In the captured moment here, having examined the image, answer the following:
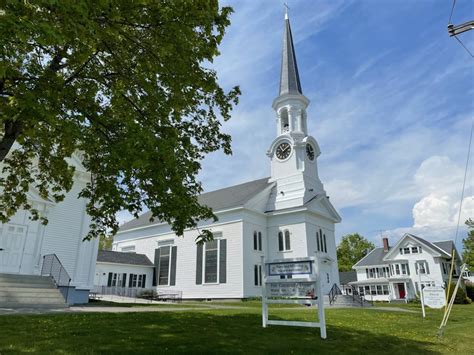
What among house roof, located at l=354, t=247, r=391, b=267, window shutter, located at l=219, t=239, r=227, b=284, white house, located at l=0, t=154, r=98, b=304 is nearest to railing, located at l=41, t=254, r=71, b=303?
white house, located at l=0, t=154, r=98, b=304

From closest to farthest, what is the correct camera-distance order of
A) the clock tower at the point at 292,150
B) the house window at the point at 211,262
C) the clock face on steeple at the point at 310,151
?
the house window at the point at 211,262 < the clock tower at the point at 292,150 < the clock face on steeple at the point at 310,151

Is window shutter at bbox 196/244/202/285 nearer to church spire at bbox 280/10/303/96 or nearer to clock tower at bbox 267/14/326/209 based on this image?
clock tower at bbox 267/14/326/209

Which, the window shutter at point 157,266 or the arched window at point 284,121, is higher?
the arched window at point 284,121

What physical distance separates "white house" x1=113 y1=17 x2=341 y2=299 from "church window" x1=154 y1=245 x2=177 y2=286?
3.8 inches

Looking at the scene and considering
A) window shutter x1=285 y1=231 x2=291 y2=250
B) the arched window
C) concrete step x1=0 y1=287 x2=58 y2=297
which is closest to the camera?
concrete step x1=0 y1=287 x2=58 y2=297

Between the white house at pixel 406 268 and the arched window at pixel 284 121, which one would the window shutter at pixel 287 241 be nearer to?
the arched window at pixel 284 121

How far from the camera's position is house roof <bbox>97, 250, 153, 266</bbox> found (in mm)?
34300

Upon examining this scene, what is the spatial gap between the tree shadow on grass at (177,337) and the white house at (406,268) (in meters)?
44.1

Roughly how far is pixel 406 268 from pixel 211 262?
107 feet

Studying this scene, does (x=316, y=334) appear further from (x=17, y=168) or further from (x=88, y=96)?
(x=17, y=168)

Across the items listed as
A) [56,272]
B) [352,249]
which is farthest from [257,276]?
[352,249]

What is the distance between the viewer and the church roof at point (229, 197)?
111 feet

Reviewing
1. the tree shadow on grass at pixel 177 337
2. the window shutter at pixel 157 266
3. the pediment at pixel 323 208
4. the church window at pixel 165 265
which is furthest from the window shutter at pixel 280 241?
the tree shadow on grass at pixel 177 337

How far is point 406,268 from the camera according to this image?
2020 inches
